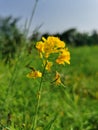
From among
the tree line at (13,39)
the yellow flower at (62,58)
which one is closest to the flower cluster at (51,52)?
the yellow flower at (62,58)

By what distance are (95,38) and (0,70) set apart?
34.8m

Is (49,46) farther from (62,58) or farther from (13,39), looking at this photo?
(13,39)

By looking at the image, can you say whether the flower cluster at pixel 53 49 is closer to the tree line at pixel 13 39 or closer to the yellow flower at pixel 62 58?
the yellow flower at pixel 62 58

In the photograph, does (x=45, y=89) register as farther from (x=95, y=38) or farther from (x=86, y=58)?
(x=95, y=38)

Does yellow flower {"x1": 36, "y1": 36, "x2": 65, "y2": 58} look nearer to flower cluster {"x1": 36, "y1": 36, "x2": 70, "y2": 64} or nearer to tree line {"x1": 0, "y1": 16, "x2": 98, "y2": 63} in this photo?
flower cluster {"x1": 36, "y1": 36, "x2": 70, "y2": 64}

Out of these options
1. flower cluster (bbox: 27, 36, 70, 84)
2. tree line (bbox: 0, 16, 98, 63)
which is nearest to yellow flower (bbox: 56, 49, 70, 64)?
flower cluster (bbox: 27, 36, 70, 84)

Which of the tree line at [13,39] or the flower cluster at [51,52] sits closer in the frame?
the flower cluster at [51,52]

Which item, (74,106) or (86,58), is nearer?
(74,106)

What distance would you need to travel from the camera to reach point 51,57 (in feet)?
7.37

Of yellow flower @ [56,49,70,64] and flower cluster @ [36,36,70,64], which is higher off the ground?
flower cluster @ [36,36,70,64]

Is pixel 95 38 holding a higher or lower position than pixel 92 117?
lower

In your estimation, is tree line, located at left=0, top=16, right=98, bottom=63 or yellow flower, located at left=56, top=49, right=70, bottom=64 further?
tree line, located at left=0, top=16, right=98, bottom=63

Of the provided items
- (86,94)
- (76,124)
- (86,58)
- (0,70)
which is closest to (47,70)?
(76,124)

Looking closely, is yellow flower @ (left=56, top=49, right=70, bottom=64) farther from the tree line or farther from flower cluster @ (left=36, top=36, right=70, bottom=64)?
the tree line
